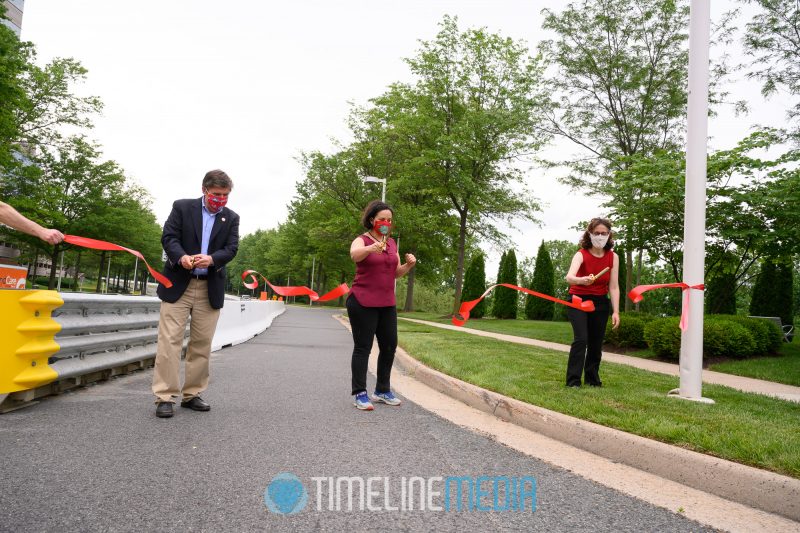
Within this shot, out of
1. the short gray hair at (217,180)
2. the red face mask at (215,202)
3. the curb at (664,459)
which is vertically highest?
the short gray hair at (217,180)

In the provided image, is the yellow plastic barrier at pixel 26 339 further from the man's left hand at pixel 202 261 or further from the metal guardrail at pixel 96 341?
the man's left hand at pixel 202 261

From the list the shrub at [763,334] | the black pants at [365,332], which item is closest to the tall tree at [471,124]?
the shrub at [763,334]

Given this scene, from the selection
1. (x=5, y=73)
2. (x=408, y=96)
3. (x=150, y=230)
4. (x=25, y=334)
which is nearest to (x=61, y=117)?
(x=5, y=73)

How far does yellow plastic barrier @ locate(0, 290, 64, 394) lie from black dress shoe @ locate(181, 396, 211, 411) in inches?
45.6

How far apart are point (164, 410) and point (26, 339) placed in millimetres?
1295

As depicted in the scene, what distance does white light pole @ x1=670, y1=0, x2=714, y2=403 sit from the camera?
5586 millimetres

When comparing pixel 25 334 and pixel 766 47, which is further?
pixel 766 47

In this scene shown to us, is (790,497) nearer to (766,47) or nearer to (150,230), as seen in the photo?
(766,47)

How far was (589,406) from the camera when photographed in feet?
15.6

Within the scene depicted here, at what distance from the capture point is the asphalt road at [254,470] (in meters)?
2.51

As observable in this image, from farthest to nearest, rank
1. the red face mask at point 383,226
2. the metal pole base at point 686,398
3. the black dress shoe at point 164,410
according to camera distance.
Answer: the metal pole base at point 686,398 < the red face mask at point 383,226 < the black dress shoe at point 164,410

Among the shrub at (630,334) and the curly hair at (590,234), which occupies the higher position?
the curly hair at (590,234)

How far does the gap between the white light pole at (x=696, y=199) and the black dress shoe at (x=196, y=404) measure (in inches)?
192

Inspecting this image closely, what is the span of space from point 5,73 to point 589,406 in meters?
27.7
